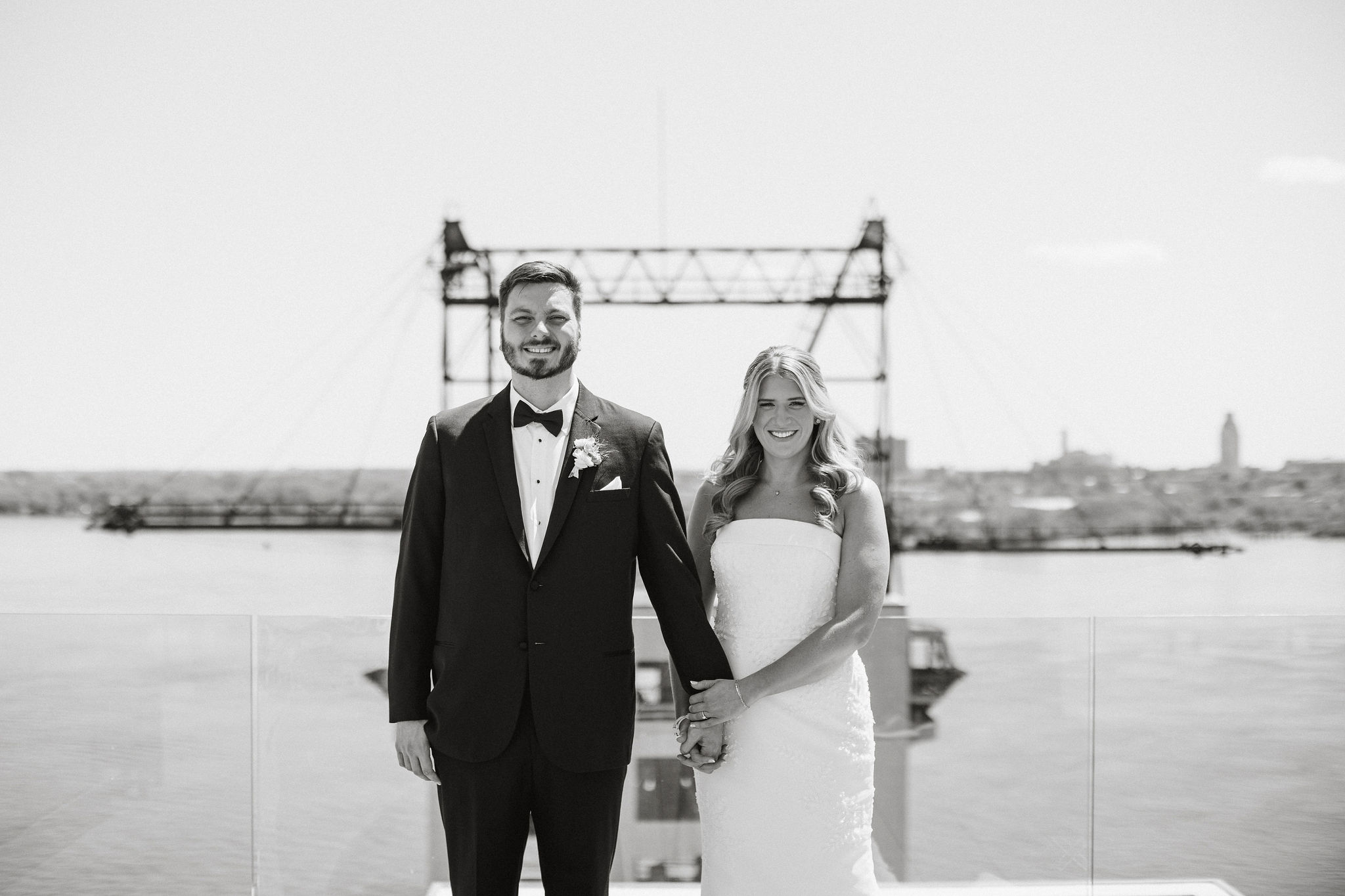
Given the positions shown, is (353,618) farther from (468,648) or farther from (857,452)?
(857,452)

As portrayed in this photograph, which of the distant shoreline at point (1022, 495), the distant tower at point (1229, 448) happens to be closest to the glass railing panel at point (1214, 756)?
the distant shoreline at point (1022, 495)

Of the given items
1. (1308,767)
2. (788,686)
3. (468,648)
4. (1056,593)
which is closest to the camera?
(468,648)

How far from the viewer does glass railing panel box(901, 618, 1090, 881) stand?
3.10 metres

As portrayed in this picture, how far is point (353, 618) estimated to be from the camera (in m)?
2.92

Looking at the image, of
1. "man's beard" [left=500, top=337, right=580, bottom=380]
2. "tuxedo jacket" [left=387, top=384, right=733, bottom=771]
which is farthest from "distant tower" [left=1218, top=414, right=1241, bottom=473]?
"man's beard" [left=500, top=337, right=580, bottom=380]

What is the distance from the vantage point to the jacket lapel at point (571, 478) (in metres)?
1.98

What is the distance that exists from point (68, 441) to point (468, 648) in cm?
7399

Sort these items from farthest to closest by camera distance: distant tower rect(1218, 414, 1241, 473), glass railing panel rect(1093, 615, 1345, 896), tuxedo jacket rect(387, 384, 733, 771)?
1. distant tower rect(1218, 414, 1241, 473)
2. glass railing panel rect(1093, 615, 1345, 896)
3. tuxedo jacket rect(387, 384, 733, 771)

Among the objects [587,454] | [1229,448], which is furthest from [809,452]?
[1229,448]

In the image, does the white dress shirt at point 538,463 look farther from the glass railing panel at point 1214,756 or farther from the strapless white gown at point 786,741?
the glass railing panel at point 1214,756

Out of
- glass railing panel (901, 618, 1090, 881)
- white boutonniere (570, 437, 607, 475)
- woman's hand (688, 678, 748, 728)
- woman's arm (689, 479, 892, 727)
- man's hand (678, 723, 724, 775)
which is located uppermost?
white boutonniere (570, 437, 607, 475)

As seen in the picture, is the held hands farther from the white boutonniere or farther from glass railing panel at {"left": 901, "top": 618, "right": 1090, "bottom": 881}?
glass railing panel at {"left": 901, "top": 618, "right": 1090, "bottom": 881}

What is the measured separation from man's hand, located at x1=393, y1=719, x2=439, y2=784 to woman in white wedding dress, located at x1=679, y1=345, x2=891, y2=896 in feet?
1.74

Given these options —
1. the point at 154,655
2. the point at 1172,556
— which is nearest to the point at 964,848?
the point at 154,655
